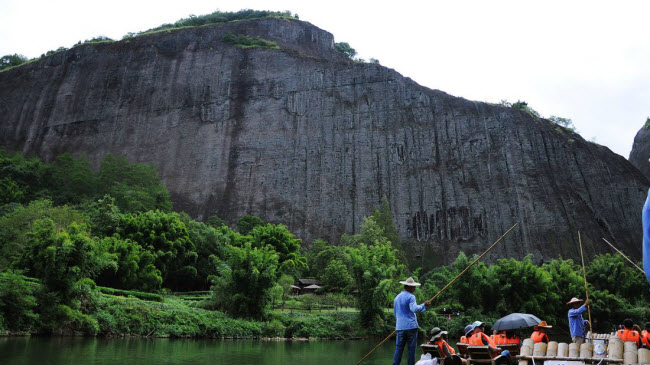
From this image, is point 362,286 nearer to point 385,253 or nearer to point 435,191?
point 385,253

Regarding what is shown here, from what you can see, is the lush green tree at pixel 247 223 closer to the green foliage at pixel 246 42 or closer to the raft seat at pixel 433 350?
the green foliage at pixel 246 42

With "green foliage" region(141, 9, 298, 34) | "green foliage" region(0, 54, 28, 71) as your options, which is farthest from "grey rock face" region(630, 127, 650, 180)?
"green foliage" region(0, 54, 28, 71)

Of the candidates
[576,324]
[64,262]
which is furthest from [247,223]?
[576,324]

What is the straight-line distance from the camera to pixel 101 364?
11.3 meters

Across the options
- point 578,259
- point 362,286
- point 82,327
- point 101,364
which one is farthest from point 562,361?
point 578,259

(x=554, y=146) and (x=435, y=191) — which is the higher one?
(x=554, y=146)

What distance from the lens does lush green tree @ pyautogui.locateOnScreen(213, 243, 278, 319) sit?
2606 cm

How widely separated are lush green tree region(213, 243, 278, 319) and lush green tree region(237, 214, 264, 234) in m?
25.3

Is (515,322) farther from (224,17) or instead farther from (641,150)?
(224,17)

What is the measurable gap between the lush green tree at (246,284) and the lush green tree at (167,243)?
755 centimetres

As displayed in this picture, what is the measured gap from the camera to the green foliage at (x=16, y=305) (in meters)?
18.7

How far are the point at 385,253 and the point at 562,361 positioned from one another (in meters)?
24.9

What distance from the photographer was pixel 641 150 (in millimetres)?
70312

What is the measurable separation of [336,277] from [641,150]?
5358cm
